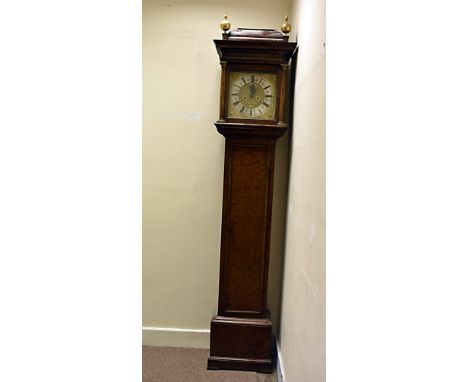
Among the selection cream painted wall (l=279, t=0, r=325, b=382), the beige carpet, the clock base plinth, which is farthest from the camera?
the clock base plinth

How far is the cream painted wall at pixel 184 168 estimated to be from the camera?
8.92 feet

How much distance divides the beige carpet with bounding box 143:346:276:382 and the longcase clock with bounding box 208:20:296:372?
6cm

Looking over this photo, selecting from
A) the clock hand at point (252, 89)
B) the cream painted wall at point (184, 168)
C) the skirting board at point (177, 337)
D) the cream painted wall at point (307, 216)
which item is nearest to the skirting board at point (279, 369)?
the cream painted wall at point (307, 216)

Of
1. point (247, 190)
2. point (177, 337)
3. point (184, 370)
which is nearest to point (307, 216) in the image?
point (247, 190)

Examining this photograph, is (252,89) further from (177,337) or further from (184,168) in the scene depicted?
(177,337)

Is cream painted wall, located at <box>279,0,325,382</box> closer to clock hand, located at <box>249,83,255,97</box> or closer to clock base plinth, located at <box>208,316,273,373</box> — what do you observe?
clock base plinth, located at <box>208,316,273,373</box>

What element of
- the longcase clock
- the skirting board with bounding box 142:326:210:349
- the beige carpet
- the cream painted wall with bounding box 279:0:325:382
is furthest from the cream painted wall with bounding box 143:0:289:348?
the cream painted wall with bounding box 279:0:325:382

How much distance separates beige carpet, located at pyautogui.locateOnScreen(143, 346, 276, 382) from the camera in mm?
2453

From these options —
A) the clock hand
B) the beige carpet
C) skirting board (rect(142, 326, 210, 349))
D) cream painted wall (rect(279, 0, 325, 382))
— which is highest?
the clock hand

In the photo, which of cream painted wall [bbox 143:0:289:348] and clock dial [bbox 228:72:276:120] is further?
cream painted wall [bbox 143:0:289:348]

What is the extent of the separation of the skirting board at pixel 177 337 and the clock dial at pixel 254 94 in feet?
4.85

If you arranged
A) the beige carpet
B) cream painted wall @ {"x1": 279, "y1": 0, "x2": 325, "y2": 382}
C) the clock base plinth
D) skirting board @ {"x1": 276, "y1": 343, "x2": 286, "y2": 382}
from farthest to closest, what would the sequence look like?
the clock base plinth → the beige carpet → skirting board @ {"x1": 276, "y1": 343, "x2": 286, "y2": 382} → cream painted wall @ {"x1": 279, "y1": 0, "x2": 325, "y2": 382}
